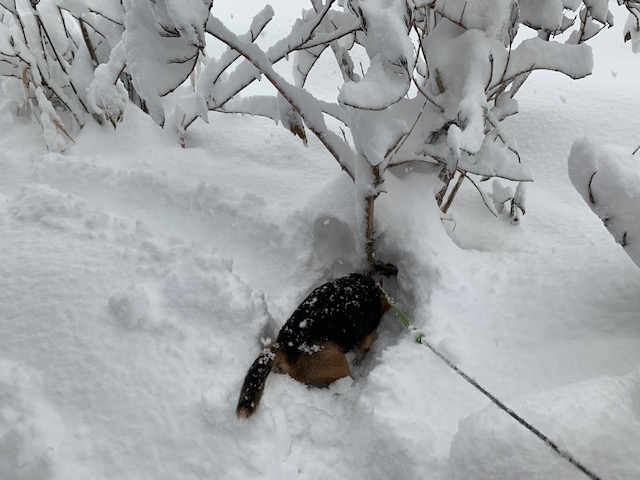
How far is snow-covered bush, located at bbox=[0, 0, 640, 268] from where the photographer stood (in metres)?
1.15

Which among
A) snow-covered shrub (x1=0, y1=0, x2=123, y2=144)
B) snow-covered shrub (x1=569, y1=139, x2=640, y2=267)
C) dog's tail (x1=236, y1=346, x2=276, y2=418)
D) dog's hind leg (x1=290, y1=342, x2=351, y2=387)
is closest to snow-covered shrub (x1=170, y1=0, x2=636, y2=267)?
snow-covered shrub (x1=569, y1=139, x2=640, y2=267)

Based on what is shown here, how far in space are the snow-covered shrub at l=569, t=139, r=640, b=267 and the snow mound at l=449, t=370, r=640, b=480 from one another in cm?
44

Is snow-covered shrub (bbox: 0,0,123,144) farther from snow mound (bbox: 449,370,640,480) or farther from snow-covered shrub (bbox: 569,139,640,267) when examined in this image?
snow mound (bbox: 449,370,640,480)

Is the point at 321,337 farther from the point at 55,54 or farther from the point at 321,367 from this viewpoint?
the point at 55,54

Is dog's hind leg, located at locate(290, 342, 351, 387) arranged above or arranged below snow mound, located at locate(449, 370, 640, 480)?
below

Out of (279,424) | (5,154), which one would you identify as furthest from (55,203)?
(279,424)

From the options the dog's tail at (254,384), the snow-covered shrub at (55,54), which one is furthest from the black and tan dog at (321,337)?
the snow-covered shrub at (55,54)

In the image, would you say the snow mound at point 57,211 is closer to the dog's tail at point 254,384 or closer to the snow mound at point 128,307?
the snow mound at point 128,307

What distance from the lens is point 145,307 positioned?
145cm

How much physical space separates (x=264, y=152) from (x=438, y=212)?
3.55ft

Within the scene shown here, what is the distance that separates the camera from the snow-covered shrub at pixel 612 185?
1.28 meters

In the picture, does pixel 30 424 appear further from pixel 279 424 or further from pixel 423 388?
pixel 423 388

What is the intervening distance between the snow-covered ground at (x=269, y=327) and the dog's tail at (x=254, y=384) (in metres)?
0.03

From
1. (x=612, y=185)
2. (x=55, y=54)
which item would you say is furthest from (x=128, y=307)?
(x=55, y=54)
